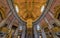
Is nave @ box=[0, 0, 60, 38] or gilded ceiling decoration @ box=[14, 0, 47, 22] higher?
gilded ceiling decoration @ box=[14, 0, 47, 22]

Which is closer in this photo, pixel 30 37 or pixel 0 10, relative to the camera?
pixel 30 37

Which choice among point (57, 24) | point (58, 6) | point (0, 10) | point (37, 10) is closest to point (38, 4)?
point (37, 10)

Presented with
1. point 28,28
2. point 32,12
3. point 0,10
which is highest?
point 32,12

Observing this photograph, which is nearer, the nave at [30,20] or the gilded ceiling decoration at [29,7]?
the nave at [30,20]

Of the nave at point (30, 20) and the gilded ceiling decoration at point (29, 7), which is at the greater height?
the gilded ceiling decoration at point (29, 7)

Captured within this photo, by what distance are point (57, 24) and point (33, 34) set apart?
467 mm

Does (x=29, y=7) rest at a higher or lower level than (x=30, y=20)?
higher

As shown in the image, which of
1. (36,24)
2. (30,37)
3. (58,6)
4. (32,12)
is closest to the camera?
(30,37)

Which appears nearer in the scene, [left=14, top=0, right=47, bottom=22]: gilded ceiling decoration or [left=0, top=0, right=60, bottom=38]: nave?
[left=0, top=0, right=60, bottom=38]: nave

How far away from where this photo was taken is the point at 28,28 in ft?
7.18

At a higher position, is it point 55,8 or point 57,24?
point 55,8

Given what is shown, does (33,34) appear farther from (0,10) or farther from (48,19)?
(0,10)

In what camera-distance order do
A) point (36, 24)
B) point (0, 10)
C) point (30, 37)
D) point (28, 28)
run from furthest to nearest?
point (0, 10) → point (36, 24) → point (28, 28) → point (30, 37)

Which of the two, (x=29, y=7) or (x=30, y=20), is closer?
(x=30, y=20)
